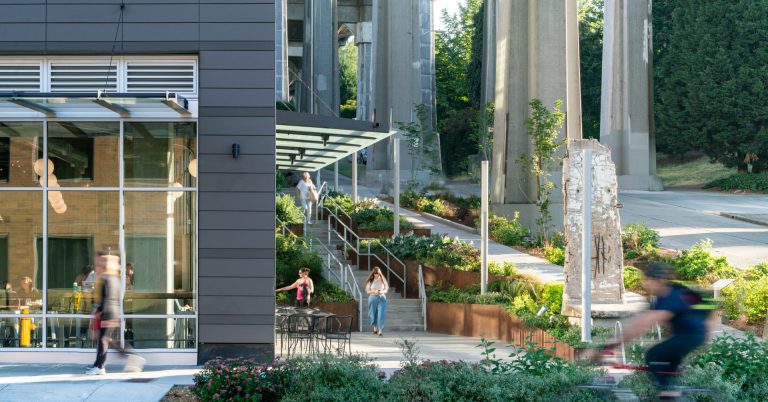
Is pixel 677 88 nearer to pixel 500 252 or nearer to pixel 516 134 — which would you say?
pixel 516 134

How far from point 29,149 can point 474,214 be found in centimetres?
2350

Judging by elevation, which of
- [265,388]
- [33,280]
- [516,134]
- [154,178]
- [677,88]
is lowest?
[265,388]

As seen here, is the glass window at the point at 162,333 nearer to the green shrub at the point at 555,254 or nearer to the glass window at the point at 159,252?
the glass window at the point at 159,252

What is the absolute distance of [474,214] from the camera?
38219 millimetres

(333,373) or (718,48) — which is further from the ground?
(718,48)

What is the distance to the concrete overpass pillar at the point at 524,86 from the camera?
35.2 meters

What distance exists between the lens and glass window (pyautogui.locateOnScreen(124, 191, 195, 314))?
16219 millimetres

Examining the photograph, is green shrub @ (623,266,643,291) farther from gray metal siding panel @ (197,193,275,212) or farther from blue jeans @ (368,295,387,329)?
gray metal siding panel @ (197,193,275,212)

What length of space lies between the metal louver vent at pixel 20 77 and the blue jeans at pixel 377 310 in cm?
867

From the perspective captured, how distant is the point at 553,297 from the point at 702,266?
490 centimetres

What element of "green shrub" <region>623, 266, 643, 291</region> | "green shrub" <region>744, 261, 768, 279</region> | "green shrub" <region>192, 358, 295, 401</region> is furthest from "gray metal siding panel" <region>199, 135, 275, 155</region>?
Answer: "green shrub" <region>744, 261, 768, 279</region>

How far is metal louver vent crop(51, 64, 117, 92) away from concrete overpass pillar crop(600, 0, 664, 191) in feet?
125

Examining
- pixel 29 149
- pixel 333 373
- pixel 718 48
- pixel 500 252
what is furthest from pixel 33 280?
pixel 718 48

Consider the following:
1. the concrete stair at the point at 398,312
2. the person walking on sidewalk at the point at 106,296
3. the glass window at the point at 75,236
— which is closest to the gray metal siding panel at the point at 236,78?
the glass window at the point at 75,236
